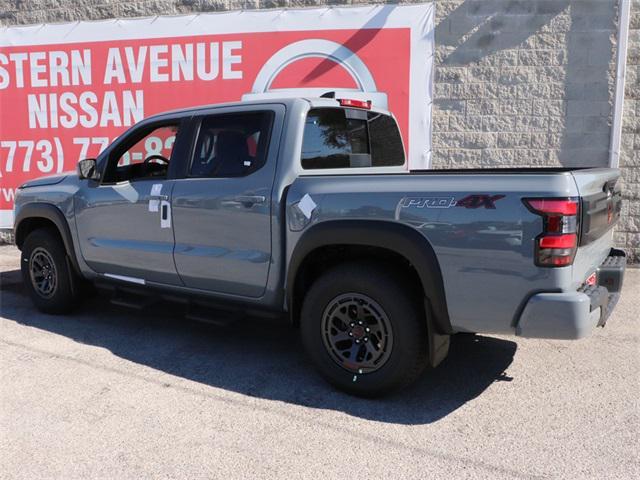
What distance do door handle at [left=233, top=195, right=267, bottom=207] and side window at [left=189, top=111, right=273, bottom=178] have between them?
0.57 feet

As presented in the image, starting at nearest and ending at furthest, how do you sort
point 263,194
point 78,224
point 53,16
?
1. point 263,194
2. point 78,224
3. point 53,16

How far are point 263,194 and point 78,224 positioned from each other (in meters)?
2.13

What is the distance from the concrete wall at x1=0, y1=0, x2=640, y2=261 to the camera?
279 inches

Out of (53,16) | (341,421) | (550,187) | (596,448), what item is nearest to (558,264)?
(550,187)

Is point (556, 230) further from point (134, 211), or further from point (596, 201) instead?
point (134, 211)

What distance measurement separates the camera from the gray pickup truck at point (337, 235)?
2.89 meters

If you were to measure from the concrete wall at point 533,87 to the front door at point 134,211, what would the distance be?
13.8ft

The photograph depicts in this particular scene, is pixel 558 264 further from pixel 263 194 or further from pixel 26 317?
pixel 26 317

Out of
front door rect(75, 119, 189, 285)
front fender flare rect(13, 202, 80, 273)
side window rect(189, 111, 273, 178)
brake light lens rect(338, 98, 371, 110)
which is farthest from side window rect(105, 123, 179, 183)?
brake light lens rect(338, 98, 371, 110)

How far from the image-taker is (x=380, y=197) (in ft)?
10.7

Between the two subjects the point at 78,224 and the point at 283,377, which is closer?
the point at 283,377

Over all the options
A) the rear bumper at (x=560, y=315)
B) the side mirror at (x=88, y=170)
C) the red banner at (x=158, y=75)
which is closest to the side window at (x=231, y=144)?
the side mirror at (x=88, y=170)

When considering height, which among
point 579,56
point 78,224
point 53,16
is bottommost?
point 78,224

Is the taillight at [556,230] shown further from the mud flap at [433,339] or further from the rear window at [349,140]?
the rear window at [349,140]
